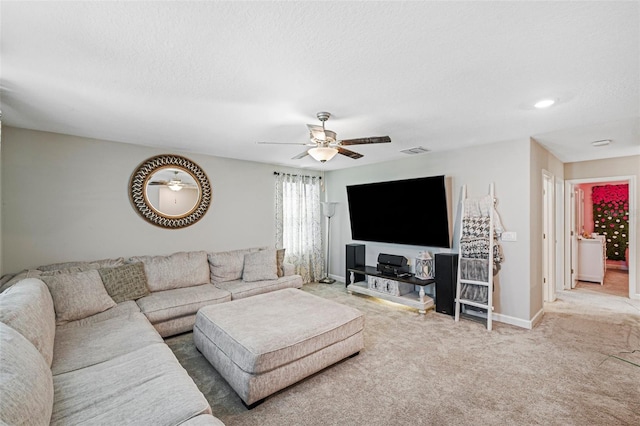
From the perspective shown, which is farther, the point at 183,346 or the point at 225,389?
the point at 183,346

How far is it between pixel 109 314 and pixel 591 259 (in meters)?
8.29

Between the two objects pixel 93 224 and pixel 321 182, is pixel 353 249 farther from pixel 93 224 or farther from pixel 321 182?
pixel 93 224

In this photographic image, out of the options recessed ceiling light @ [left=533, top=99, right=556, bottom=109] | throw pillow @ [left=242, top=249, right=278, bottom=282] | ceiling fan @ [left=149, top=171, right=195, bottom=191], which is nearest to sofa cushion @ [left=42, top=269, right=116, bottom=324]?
ceiling fan @ [left=149, top=171, right=195, bottom=191]

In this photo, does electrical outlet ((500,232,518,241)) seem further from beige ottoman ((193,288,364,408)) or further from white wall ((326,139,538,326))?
beige ottoman ((193,288,364,408))

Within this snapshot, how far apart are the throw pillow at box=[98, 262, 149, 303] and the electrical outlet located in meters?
4.52

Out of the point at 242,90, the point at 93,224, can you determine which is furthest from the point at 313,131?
the point at 93,224

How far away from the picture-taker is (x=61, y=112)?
2676 millimetres

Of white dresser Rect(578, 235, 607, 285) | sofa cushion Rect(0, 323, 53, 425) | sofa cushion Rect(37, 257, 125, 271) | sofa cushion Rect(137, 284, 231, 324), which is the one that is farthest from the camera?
white dresser Rect(578, 235, 607, 285)

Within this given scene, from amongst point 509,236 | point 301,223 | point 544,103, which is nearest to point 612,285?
point 509,236

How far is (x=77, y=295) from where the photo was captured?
271 cm

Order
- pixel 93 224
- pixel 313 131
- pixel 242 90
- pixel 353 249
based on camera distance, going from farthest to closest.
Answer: pixel 353 249 < pixel 93 224 < pixel 313 131 < pixel 242 90

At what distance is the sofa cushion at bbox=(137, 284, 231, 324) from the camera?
3.08 metres

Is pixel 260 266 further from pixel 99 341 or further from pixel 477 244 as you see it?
pixel 477 244

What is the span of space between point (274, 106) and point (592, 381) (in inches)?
142
